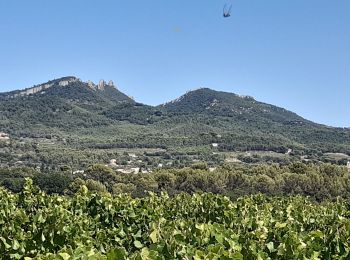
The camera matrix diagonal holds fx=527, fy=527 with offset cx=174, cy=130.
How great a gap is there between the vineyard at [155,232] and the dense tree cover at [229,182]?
3806 centimetres

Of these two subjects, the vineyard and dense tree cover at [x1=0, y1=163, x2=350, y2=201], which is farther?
dense tree cover at [x1=0, y1=163, x2=350, y2=201]

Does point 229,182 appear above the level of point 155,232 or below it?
below

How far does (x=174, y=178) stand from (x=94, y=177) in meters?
11.9

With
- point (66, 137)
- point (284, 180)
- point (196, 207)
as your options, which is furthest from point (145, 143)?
point (196, 207)

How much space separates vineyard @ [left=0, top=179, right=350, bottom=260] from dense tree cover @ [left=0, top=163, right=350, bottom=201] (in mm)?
38063

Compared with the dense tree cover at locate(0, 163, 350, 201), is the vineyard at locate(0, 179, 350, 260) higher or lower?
higher

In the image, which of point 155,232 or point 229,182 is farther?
point 229,182

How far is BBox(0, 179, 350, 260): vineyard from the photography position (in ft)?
19.6

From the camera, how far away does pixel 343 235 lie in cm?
836

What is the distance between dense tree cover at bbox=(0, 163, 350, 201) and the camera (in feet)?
177

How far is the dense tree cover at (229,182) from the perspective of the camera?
53969mm

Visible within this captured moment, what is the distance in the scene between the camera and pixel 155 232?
6734 millimetres

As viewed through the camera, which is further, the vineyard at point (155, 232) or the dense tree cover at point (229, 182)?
the dense tree cover at point (229, 182)

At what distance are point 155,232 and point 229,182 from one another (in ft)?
174
